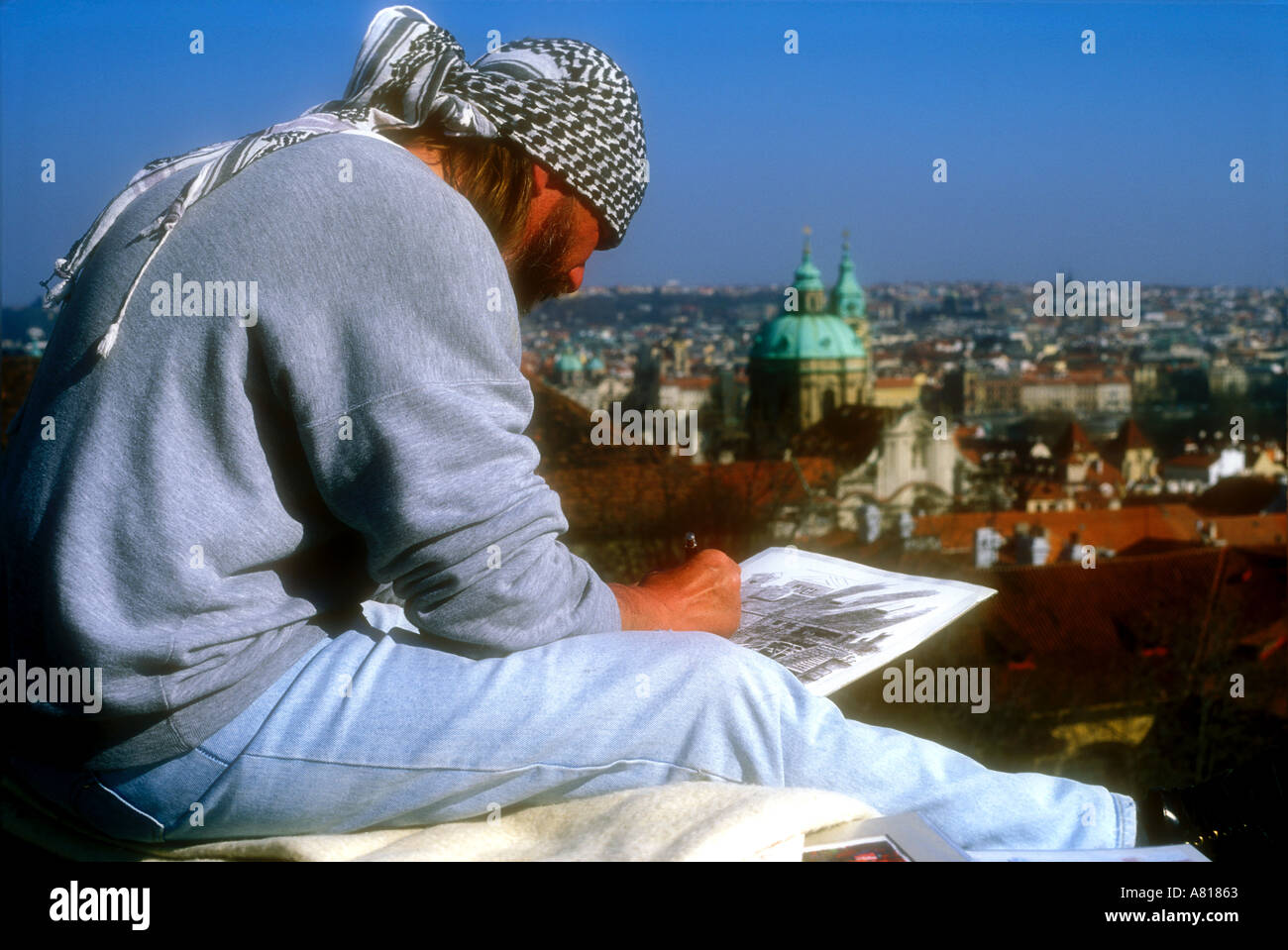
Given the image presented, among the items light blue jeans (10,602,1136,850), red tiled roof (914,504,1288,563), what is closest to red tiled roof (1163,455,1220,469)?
red tiled roof (914,504,1288,563)

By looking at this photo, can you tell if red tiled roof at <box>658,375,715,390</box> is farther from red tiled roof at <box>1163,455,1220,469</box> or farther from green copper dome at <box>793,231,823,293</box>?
green copper dome at <box>793,231,823,293</box>

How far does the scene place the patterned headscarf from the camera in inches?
38.8

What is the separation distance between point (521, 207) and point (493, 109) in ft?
0.28

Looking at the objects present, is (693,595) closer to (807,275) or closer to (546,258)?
(546,258)

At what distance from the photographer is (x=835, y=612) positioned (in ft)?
4.32

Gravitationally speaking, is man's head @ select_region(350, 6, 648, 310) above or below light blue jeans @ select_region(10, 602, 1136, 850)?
above

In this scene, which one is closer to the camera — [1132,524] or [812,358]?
[1132,524]

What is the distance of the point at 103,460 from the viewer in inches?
33.2

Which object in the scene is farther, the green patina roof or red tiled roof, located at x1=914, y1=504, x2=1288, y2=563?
the green patina roof

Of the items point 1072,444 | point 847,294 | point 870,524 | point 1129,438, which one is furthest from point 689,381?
point 847,294

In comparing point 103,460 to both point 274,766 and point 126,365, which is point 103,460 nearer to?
point 126,365

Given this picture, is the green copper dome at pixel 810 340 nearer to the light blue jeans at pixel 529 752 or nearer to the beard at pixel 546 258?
the beard at pixel 546 258

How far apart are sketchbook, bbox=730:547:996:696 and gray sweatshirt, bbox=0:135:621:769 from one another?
379 millimetres

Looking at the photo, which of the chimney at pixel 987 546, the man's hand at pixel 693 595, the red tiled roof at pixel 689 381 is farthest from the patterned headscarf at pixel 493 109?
the chimney at pixel 987 546
